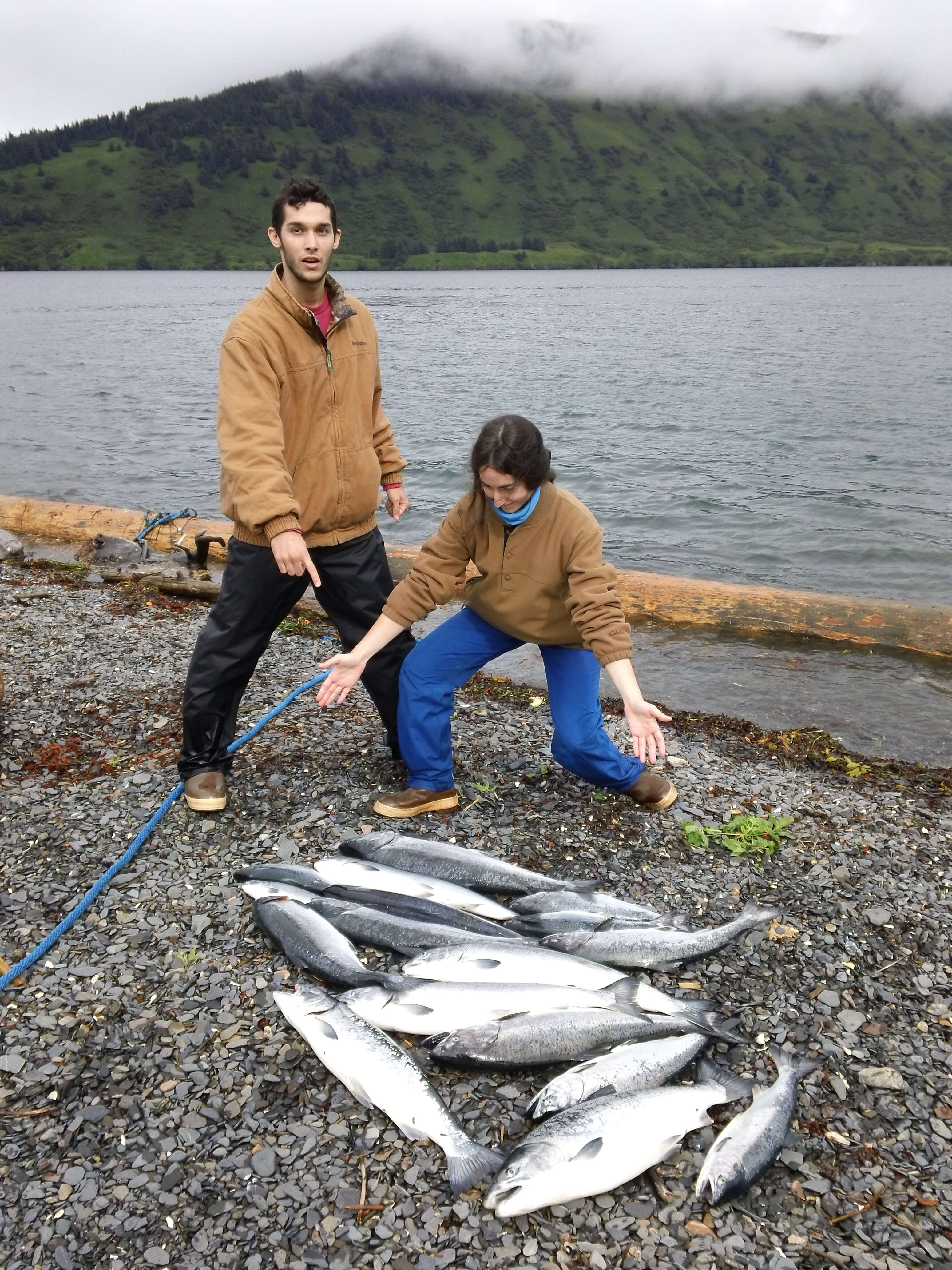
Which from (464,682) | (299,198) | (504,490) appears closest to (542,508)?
(504,490)

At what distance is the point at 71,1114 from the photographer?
3.83m

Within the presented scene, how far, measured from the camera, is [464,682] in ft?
19.7

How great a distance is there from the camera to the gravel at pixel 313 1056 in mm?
3408

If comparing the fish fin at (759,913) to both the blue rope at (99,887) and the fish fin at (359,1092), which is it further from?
the blue rope at (99,887)

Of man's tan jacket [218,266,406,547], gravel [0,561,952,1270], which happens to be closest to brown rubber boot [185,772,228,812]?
gravel [0,561,952,1270]

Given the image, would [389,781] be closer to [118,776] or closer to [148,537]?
[118,776]

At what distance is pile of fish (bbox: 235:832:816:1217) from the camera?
3592 millimetres

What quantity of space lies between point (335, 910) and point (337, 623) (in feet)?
6.09

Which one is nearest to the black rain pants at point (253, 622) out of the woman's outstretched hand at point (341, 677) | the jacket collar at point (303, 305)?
the woman's outstretched hand at point (341, 677)

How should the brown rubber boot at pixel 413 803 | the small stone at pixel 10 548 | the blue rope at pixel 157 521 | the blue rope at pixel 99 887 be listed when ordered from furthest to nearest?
the blue rope at pixel 157 521 → the small stone at pixel 10 548 → the brown rubber boot at pixel 413 803 → the blue rope at pixel 99 887

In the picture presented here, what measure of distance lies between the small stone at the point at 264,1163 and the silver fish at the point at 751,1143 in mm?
1611

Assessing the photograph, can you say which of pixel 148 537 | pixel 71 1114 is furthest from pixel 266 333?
pixel 148 537

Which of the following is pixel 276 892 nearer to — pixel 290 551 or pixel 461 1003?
pixel 461 1003

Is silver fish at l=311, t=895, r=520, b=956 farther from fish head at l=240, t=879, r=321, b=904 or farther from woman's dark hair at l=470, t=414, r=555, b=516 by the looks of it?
woman's dark hair at l=470, t=414, r=555, b=516
